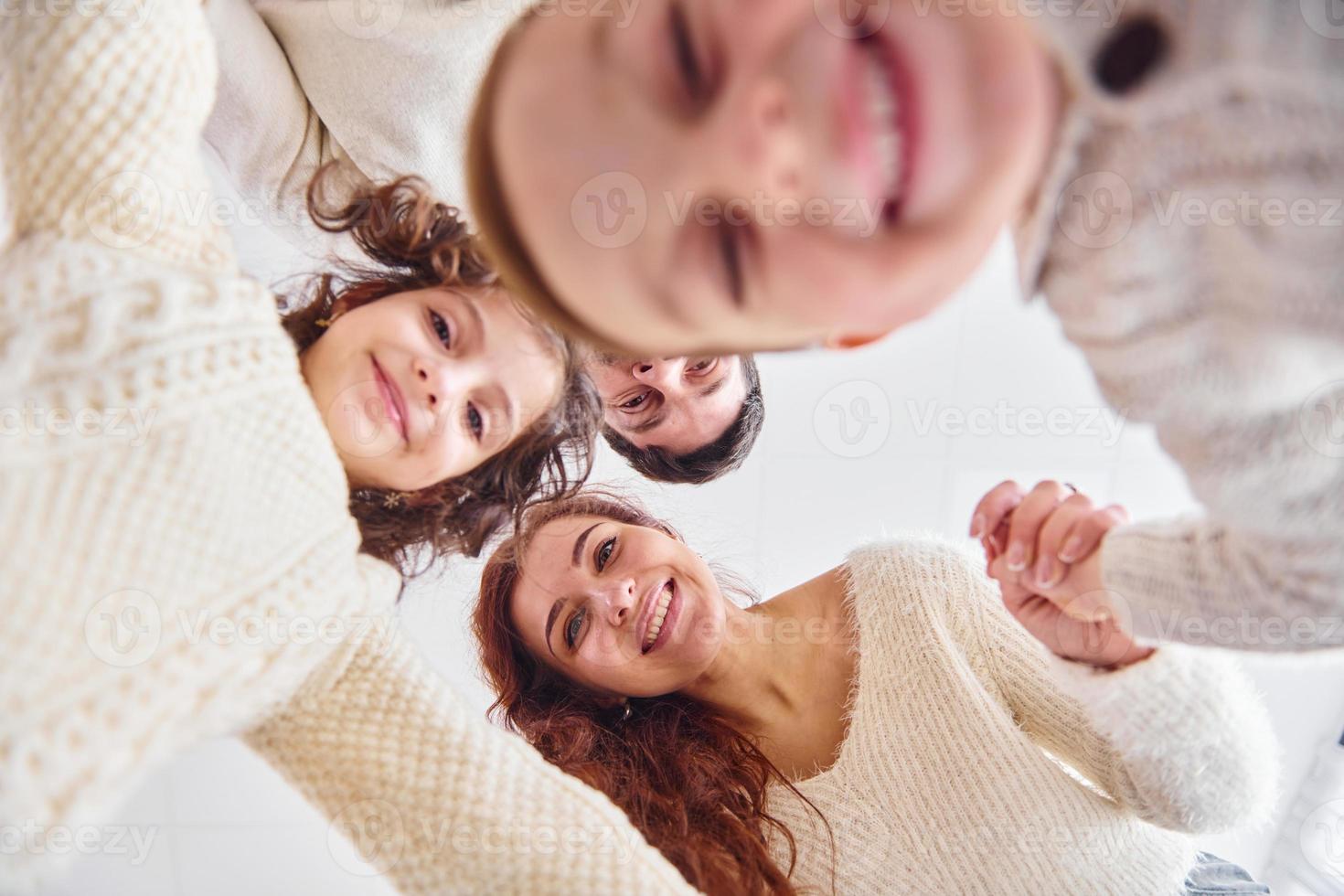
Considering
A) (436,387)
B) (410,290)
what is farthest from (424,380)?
(410,290)

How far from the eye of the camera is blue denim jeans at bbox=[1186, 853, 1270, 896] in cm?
106

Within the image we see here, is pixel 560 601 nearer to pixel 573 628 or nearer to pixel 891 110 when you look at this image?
pixel 573 628

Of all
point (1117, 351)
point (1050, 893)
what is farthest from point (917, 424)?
point (1117, 351)

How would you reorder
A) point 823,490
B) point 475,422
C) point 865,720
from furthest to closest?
point 823,490
point 865,720
point 475,422

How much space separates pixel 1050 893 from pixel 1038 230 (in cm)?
80

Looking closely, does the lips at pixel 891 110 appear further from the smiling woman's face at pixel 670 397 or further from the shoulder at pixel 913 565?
the shoulder at pixel 913 565

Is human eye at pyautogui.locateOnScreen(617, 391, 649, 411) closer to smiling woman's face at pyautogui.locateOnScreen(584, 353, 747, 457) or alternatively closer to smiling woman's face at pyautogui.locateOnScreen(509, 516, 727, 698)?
smiling woman's face at pyautogui.locateOnScreen(584, 353, 747, 457)

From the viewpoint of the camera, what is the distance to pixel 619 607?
3.79ft

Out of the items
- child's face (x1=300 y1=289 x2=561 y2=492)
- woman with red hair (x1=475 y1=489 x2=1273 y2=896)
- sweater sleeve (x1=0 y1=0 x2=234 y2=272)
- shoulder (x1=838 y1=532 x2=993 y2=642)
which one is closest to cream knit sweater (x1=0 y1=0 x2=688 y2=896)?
sweater sleeve (x1=0 y1=0 x2=234 y2=272)

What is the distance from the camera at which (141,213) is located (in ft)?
2.30

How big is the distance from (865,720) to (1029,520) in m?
0.52

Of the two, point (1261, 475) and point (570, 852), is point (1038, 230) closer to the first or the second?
point (1261, 475)

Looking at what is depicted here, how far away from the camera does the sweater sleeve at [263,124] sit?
0.98m

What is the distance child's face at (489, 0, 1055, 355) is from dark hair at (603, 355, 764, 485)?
762 millimetres
